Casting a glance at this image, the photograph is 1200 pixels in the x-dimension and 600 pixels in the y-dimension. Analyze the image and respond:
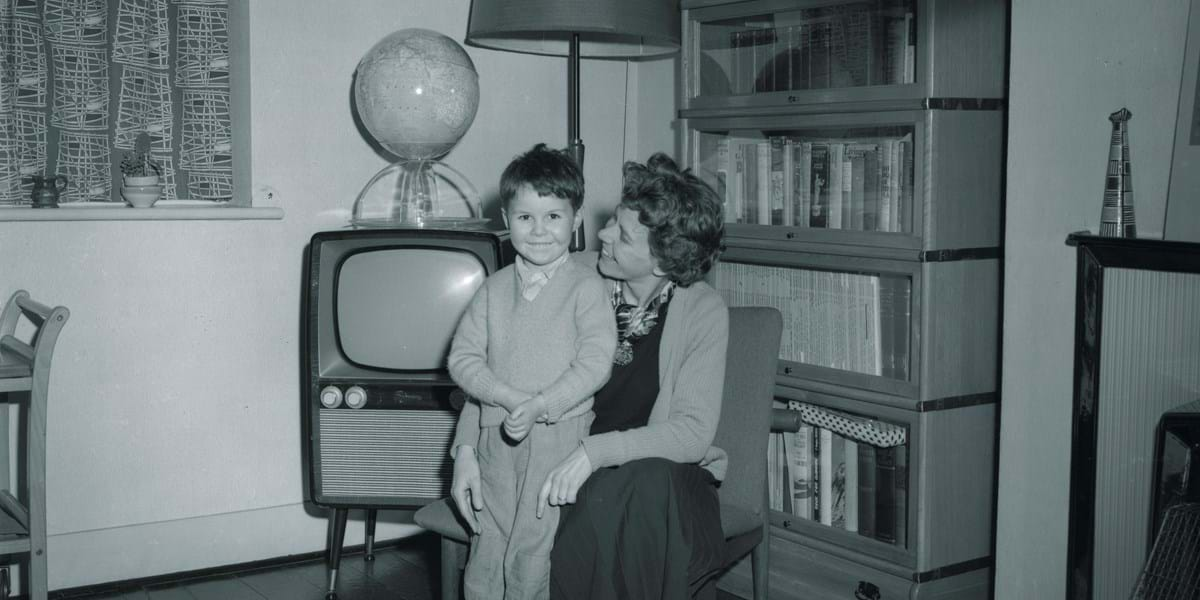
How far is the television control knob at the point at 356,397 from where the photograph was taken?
8.11ft

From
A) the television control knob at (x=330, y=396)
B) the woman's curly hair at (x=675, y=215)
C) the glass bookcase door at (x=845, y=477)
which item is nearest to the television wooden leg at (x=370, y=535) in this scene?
the television control knob at (x=330, y=396)

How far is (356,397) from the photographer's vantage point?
8.11 ft

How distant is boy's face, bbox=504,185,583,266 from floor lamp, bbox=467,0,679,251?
0.78 m

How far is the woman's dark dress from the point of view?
1.74 meters

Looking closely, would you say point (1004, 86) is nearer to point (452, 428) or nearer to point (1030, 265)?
point (1030, 265)

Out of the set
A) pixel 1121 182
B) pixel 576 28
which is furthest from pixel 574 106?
pixel 1121 182

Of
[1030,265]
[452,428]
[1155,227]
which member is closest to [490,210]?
[452,428]

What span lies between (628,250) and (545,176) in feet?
0.71

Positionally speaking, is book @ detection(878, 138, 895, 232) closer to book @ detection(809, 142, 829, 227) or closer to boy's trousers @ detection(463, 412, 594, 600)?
book @ detection(809, 142, 829, 227)

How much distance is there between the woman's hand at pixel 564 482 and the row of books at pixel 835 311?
96cm

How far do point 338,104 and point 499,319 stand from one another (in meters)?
1.37

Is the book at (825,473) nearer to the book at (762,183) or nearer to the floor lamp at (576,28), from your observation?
the book at (762,183)

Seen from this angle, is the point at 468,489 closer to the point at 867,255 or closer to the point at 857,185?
the point at 867,255

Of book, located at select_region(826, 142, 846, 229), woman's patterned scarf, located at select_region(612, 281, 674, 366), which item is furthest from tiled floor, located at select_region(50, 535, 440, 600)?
book, located at select_region(826, 142, 846, 229)
